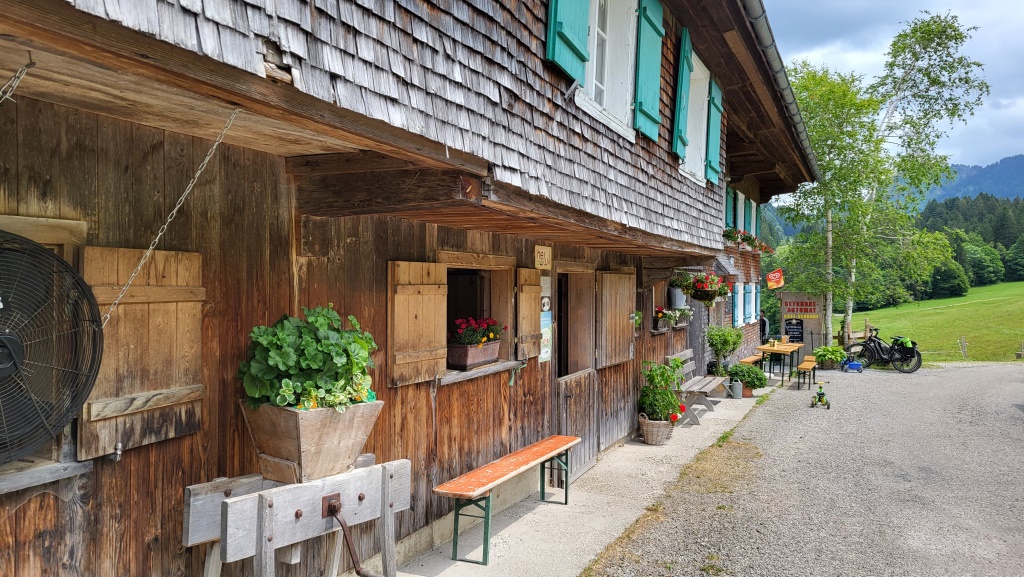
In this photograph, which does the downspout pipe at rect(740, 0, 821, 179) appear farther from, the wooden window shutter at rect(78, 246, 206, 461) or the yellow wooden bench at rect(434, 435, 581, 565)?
the wooden window shutter at rect(78, 246, 206, 461)

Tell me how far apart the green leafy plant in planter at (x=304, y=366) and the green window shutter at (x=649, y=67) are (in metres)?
3.85

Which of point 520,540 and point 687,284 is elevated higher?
point 687,284

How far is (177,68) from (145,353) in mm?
1393

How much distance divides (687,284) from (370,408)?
283 inches

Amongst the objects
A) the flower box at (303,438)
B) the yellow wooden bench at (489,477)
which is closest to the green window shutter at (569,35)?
the flower box at (303,438)

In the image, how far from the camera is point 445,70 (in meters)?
3.20

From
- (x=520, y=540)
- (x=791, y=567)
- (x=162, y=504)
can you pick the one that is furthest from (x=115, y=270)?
(x=791, y=567)

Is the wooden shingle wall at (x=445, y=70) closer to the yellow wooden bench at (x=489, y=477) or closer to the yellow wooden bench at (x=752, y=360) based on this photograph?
the yellow wooden bench at (x=489, y=477)

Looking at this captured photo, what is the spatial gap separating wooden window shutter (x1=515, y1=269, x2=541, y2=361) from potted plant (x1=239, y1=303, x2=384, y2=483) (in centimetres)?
276

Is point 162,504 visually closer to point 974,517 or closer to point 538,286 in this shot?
point 538,286

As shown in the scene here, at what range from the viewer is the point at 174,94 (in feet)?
7.23

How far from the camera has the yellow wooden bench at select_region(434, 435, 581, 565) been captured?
15.1ft

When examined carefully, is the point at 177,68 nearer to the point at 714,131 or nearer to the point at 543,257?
the point at 543,257

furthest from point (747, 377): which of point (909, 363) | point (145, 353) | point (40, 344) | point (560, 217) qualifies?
point (40, 344)
